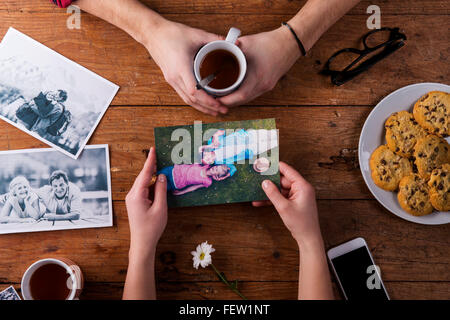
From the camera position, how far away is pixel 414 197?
89cm

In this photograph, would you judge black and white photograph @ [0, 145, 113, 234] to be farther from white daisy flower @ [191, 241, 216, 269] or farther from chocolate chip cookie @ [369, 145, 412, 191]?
chocolate chip cookie @ [369, 145, 412, 191]

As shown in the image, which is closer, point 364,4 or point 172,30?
point 172,30

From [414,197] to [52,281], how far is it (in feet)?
3.44

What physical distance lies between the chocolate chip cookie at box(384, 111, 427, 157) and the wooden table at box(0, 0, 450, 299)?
0.09 meters

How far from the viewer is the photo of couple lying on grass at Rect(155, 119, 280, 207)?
2.98 ft

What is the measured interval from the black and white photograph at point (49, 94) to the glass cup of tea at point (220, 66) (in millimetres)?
306

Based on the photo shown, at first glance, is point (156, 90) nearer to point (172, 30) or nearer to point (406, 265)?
point (172, 30)

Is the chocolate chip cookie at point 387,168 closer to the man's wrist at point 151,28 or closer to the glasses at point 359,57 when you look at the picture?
the glasses at point 359,57

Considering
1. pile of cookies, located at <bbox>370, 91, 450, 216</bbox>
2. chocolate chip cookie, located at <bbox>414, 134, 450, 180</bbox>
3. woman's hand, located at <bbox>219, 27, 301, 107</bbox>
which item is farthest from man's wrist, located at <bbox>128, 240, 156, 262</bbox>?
chocolate chip cookie, located at <bbox>414, 134, 450, 180</bbox>

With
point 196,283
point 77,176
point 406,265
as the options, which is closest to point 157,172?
point 77,176

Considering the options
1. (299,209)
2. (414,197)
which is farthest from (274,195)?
(414,197)

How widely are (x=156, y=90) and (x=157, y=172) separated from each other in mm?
252

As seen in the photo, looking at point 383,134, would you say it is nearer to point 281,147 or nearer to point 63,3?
point 281,147

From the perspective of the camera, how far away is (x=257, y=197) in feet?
2.99
